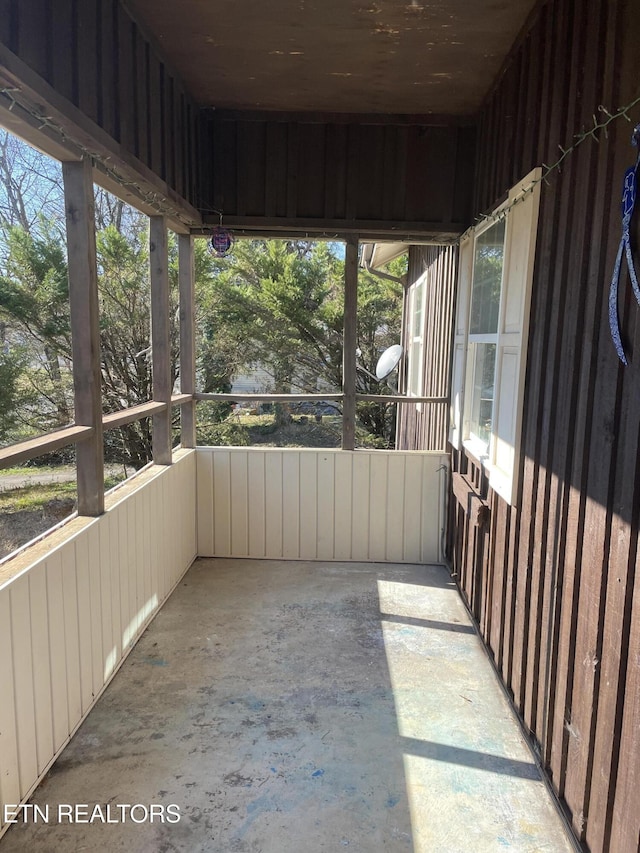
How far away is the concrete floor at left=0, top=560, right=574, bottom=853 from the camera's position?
1.84 m

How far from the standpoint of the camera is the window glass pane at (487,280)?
9.83 feet

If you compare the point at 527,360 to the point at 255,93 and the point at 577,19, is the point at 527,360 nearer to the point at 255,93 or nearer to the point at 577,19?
the point at 577,19

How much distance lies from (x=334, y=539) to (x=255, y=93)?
309 centimetres

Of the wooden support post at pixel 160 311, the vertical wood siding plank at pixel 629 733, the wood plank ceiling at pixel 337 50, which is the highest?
the wood plank ceiling at pixel 337 50

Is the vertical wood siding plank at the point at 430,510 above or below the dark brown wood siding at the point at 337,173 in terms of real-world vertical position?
below

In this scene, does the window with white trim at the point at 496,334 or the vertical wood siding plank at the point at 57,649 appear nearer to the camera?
the vertical wood siding plank at the point at 57,649

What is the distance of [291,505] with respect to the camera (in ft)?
13.8

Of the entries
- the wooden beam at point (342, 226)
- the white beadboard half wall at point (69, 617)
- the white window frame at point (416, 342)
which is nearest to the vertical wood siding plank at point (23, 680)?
the white beadboard half wall at point (69, 617)

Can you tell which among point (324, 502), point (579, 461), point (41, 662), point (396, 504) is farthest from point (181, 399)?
point (579, 461)

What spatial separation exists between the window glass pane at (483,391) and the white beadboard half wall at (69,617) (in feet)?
6.45

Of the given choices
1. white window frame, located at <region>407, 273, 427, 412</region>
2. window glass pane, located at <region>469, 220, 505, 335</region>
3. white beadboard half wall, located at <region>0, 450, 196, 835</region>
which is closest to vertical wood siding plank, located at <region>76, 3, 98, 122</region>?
white beadboard half wall, located at <region>0, 450, 196, 835</region>

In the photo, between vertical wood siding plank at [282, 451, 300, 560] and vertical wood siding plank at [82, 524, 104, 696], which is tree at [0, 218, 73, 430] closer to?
vertical wood siding plank at [282, 451, 300, 560]

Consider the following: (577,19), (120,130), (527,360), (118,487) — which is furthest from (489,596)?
(120,130)

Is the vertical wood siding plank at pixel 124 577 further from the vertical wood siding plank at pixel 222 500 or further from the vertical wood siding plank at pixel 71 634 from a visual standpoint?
the vertical wood siding plank at pixel 222 500
